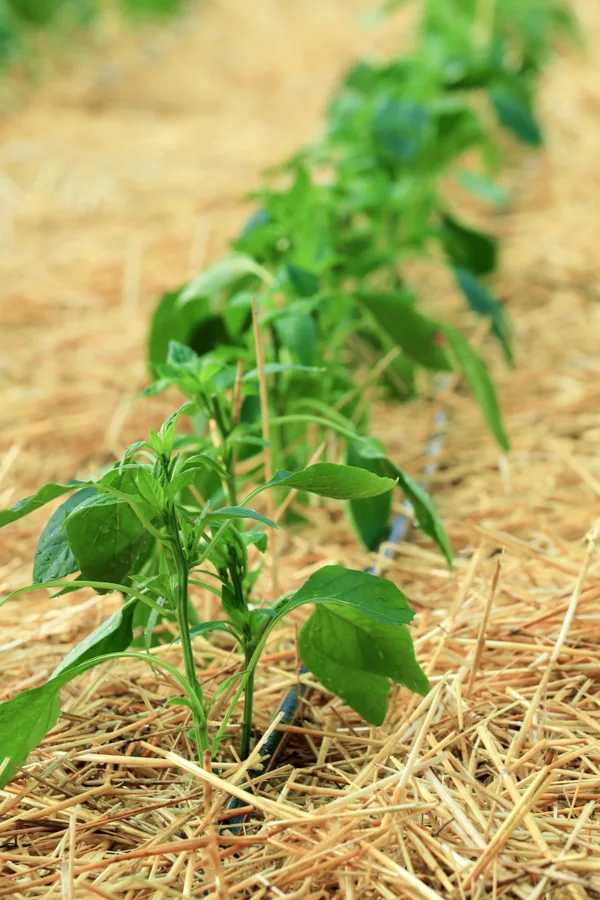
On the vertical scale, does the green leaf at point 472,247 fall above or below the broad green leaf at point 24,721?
above

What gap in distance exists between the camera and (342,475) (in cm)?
86

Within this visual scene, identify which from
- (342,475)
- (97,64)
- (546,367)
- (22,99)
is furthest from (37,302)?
(97,64)

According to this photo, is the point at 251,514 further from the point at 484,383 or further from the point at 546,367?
the point at 546,367

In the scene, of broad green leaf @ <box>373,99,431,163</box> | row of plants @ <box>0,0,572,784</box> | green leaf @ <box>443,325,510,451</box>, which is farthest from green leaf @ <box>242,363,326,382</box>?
broad green leaf @ <box>373,99,431,163</box>

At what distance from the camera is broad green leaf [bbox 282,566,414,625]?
850mm

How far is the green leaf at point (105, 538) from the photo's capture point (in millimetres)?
890

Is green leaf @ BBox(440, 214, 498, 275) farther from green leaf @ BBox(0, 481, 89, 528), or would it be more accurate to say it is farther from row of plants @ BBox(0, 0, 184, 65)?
row of plants @ BBox(0, 0, 184, 65)

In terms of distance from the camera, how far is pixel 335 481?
870 millimetres

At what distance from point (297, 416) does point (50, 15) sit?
391 centimetres

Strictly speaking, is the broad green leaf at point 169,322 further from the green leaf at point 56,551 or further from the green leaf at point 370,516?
the green leaf at point 56,551

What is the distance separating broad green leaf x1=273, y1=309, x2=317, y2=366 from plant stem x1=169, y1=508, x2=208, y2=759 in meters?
0.41

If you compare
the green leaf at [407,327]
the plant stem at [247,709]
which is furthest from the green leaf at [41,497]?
the green leaf at [407,327]

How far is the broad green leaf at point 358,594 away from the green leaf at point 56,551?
206 mm

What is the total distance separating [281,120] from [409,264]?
4.95 feet
